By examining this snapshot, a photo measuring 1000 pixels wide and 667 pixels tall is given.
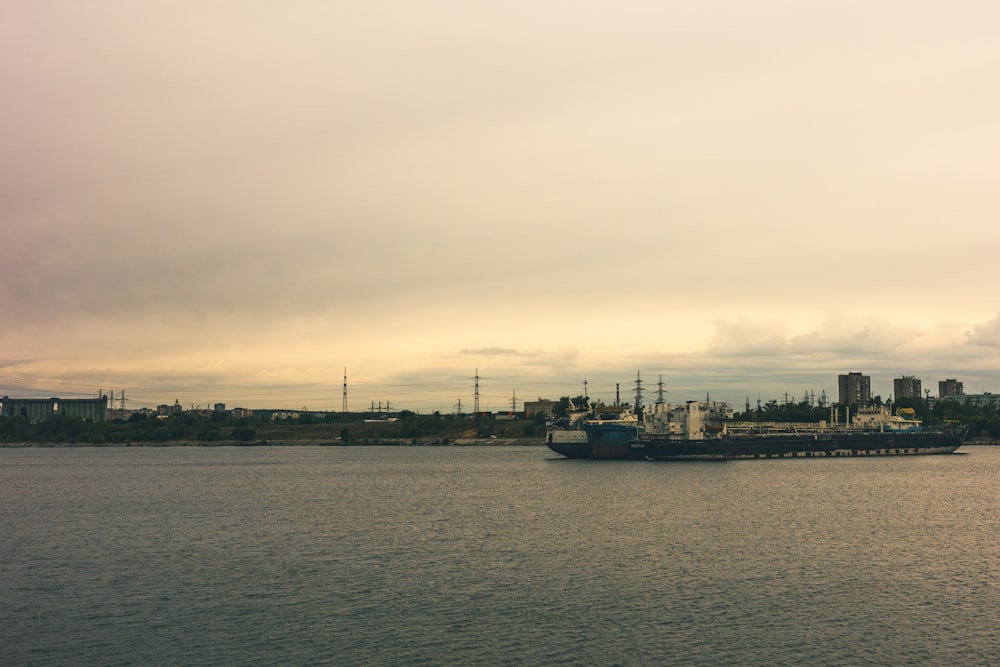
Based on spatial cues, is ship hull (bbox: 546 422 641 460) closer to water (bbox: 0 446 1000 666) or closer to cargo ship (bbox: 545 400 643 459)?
cargo ship (bbox: 545 400 643 459)

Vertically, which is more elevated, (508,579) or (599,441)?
(599,441)

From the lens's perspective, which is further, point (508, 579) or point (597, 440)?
point (597, 440)

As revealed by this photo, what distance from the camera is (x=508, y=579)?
59312 millimetres

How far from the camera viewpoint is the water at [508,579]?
1715 inches

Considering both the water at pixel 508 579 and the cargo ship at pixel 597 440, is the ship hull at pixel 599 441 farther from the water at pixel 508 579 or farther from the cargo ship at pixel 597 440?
the water at pixel 508 579

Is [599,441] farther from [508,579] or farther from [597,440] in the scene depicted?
[508,579]

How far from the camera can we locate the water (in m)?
43.6

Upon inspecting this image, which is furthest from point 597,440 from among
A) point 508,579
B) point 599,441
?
point 508,579

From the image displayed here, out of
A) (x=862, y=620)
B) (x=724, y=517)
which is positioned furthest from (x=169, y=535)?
(x=862, y=620)

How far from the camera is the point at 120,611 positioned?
50.7 m

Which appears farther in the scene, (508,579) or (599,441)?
(599,441)

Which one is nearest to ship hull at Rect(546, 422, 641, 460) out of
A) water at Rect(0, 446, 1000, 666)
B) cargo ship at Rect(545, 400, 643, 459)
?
cargo ship at Rect(545, 400, 643, 459)

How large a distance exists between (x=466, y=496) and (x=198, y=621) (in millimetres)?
70148

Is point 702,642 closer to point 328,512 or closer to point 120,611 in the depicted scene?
point 120,611
